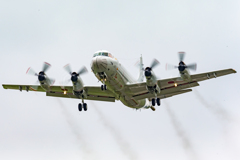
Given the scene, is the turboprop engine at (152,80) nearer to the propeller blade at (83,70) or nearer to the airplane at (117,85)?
the airplane at (117,85)

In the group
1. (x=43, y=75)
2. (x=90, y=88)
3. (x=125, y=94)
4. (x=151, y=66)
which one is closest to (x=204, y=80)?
(x=151, y=66)

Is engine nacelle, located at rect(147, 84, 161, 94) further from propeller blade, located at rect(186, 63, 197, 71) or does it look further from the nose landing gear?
the nose landing gear

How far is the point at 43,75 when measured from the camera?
38.4m

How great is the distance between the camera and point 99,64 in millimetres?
35906

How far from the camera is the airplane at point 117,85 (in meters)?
36.6

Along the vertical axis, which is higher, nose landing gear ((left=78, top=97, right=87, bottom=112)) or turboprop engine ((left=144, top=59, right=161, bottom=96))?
turboprop engine ((left=144, top=59, right=161, bottom=96))

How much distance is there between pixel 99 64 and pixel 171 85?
8608mm

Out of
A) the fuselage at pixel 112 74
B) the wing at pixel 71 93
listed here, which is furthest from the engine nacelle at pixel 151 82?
the wing at pixel 71 93

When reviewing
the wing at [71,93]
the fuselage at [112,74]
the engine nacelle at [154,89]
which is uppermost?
the fuselage at [112,74]

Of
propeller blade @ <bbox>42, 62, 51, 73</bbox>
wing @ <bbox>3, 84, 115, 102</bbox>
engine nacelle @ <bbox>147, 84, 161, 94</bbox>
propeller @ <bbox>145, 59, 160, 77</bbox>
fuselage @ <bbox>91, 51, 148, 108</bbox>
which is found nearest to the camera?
fuselage @ <bbox>91, 51, 148, 108</bbox>

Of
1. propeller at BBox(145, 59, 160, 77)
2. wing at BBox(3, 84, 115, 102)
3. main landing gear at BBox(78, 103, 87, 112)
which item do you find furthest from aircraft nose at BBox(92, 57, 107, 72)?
main landing gear at BBox(78, 103, 87, 112)

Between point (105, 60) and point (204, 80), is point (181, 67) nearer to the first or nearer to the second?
point (204, 80)

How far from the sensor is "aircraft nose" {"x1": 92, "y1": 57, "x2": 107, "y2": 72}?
118ft

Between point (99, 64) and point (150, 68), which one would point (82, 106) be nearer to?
point (99, 64)
